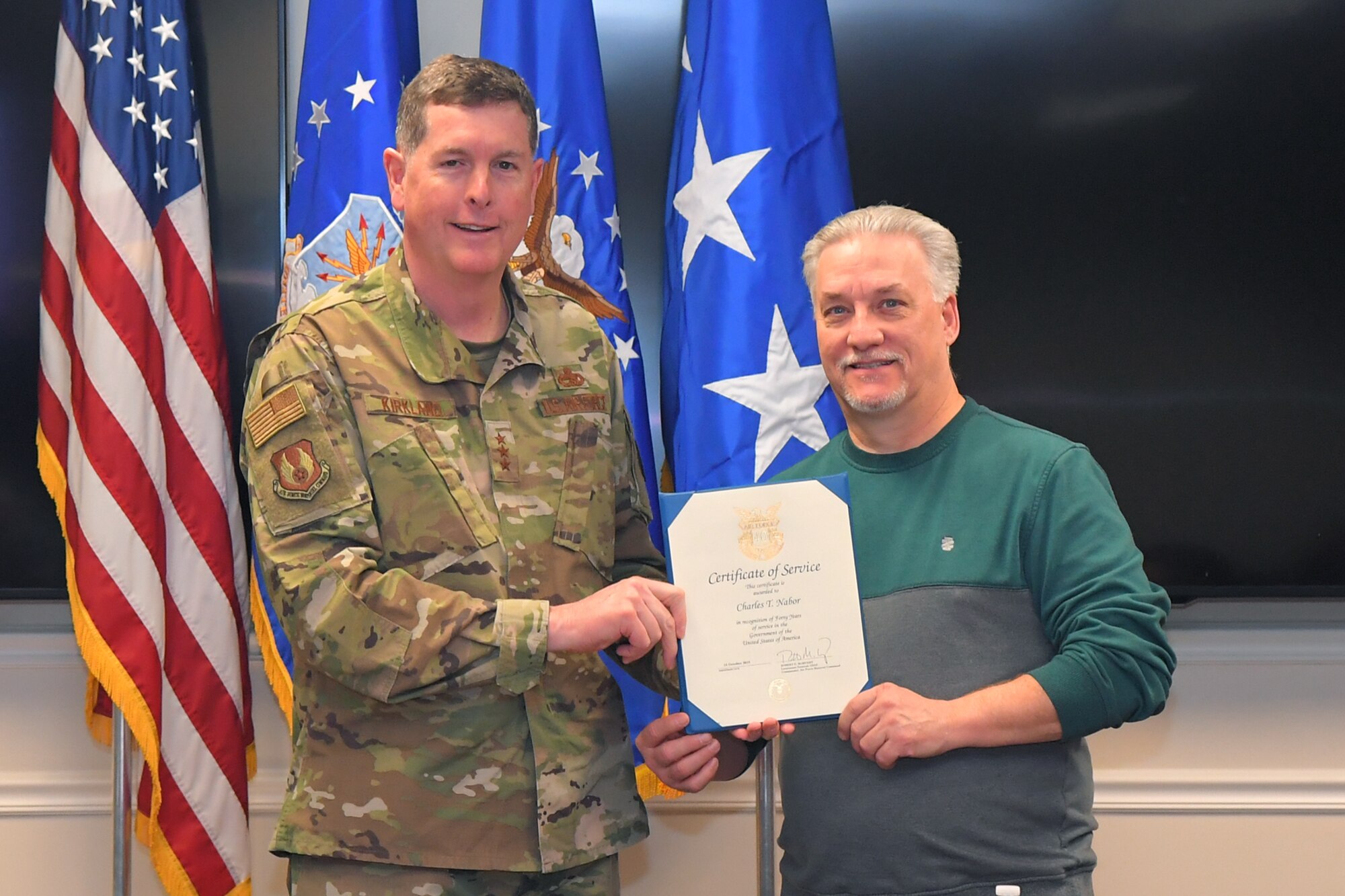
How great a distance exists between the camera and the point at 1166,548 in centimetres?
299

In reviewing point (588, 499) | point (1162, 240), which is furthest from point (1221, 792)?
point (588, 499)

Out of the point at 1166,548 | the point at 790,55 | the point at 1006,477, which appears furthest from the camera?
the point at 1166,548

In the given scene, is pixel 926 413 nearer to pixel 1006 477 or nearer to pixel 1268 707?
pixel 1006 477

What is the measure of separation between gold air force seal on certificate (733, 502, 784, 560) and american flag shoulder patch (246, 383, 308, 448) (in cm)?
64

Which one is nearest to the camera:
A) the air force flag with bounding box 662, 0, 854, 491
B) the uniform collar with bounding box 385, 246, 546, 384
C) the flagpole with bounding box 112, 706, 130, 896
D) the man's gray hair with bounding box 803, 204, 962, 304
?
the uniform collar with bounding box 385, 246, 546, 384

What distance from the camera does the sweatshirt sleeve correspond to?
5.49 feet

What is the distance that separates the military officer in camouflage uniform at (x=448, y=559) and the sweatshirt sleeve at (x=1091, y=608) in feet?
1.78

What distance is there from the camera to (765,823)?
8.99 ft

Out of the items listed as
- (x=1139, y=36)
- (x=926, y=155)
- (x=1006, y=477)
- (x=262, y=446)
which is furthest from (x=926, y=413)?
(x=1139, y=36)

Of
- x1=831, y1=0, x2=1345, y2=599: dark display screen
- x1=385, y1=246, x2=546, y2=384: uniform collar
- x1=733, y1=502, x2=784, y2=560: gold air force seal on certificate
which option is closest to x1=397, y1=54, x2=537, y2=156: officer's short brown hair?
x1=385, y1=246, x2=546, y2=384: uniform collar

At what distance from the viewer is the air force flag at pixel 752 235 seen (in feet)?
8.77

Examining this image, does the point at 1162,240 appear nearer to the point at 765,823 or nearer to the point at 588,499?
the point at 765,823

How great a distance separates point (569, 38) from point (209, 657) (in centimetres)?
168
